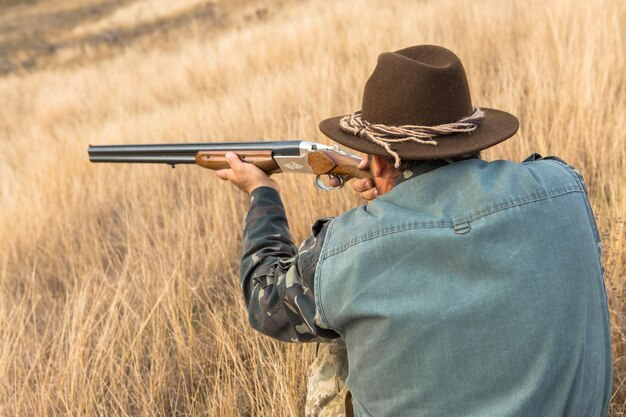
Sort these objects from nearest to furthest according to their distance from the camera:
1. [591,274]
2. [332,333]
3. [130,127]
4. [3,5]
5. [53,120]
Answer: [591,274]
[332,333]
[130,127]
[53,120]
[3,5]

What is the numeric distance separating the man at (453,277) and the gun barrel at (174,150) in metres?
0.68

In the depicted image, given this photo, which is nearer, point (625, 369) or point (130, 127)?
point (625, 369)

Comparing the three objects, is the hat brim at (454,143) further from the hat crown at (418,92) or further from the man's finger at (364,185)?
the man's finger at (364,185)

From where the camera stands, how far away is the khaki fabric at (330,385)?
1.73 meters

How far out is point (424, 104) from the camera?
4.76 ft

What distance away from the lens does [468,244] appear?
1.28 m

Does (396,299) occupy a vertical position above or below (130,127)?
above

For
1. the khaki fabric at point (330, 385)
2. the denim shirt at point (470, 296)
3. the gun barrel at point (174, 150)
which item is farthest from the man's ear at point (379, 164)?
the gun barrel at point (174, 150)

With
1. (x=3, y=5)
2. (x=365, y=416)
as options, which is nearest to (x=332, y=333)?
(x=365, y=416)

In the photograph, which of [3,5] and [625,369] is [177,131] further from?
[3,5]

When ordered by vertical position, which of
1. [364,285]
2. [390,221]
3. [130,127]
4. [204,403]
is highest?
[390,221]

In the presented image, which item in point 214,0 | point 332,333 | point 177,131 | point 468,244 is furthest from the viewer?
point 214,0

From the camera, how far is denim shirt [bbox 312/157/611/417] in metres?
1.28

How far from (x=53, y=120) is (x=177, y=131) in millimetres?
3585
